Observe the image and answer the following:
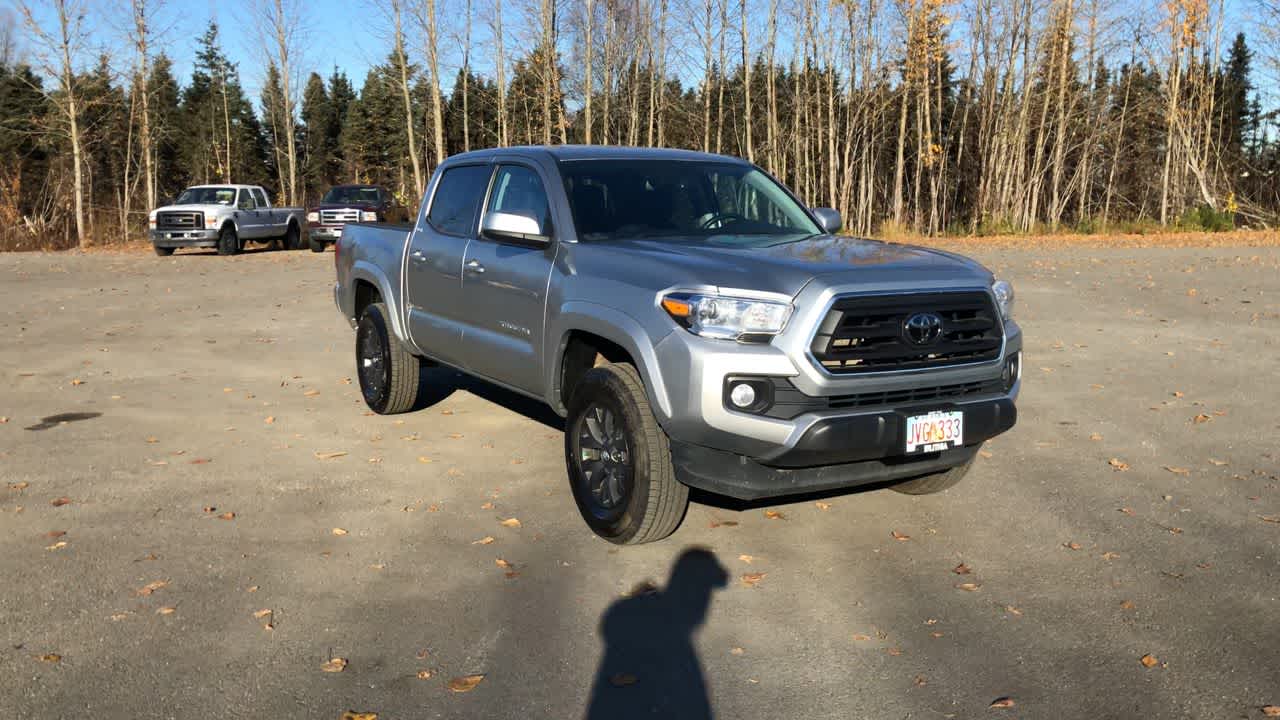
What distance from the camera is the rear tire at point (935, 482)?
5980 mm

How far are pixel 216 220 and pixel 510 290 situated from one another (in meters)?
24.0

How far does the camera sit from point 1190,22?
126 ft

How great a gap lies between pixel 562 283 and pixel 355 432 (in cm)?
281

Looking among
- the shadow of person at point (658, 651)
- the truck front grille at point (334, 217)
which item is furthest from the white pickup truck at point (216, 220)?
the shadow of person at point (658, 651)

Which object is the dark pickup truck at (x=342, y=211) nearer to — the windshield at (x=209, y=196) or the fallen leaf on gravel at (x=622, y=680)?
the windshield at (x=209, y=196)

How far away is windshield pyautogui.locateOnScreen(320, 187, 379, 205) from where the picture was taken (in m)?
29.8

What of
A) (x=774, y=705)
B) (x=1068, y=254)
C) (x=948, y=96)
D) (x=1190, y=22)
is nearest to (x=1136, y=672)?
(x=774, y=705)

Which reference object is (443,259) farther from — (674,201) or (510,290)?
(674,201)

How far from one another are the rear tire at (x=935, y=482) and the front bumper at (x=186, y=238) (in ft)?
82.2

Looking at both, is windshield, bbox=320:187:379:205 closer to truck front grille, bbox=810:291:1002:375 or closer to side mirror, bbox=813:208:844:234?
side mirror, bbox=813:208:844:234

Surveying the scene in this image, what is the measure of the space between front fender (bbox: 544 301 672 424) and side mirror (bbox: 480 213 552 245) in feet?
1.59

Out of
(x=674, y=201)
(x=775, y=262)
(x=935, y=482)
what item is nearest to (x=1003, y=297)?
(x=935, y=482)

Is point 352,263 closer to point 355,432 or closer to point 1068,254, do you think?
point 355,432

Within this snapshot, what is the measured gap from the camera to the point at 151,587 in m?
4.68
